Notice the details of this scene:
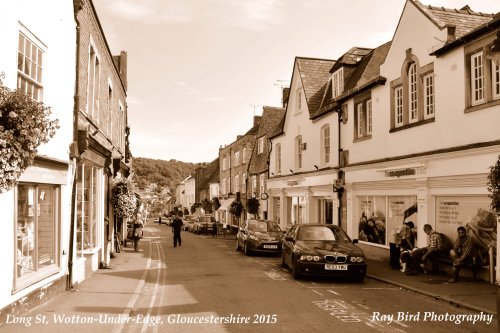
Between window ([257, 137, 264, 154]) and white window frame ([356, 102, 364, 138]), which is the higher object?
window ([257, 137, 264, 154])

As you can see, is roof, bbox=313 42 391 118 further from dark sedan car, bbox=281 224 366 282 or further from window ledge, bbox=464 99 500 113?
dark sedan car, bbox=281 224 366 282

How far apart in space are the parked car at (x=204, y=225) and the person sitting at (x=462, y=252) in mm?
29224

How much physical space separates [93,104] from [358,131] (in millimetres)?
10982

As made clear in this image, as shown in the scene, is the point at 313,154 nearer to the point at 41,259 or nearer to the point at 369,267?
the point at 369,267

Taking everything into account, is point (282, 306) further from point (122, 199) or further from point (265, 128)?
point (265, 128)

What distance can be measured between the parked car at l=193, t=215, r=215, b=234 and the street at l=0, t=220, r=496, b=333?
26431 mm

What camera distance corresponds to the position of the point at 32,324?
7.69m

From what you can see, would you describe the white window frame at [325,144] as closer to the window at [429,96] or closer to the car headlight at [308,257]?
the window at [429,96]

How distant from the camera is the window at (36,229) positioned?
854cm

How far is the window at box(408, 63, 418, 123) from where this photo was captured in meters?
15.9

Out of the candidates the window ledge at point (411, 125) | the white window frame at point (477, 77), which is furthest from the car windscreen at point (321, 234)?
the white window frame at point (477, 77)

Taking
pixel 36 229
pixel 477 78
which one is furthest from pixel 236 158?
pixel 36 229

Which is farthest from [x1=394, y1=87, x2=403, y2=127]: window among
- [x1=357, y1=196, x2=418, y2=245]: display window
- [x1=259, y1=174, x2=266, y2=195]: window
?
[x1=259, y1=174, x2=266, y2=195]: window

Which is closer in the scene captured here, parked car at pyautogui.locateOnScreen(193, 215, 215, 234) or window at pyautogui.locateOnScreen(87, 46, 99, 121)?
window at pyautogui.locateOnScreen(87, 46, 99, 121)
